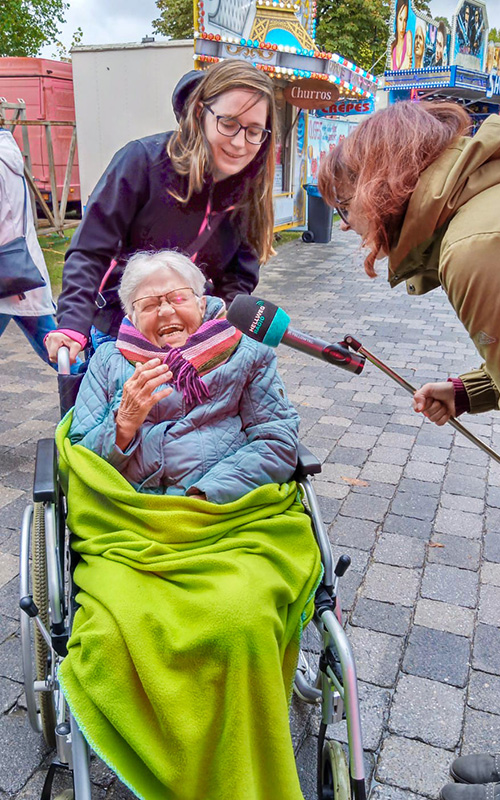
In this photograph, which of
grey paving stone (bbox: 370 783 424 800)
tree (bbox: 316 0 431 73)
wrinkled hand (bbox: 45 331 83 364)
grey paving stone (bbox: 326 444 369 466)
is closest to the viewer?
grey paving stone (bbox: 370 783 424 800)

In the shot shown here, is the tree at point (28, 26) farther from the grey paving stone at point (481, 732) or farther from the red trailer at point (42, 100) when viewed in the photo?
the grey paving stone at point (481, 732)

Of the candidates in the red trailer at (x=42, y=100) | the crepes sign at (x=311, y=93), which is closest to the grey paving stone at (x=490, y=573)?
the crepes sign at (x=311, y=93)

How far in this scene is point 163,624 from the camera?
169 cm

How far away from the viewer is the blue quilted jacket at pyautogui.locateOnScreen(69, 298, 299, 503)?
212 cm

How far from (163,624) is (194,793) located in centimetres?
41

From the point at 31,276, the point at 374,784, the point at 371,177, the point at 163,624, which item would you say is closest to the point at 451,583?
the point at 374,784

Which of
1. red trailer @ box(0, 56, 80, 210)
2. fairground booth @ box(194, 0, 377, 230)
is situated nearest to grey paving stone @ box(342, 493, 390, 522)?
fairground booth @ box(194, 0, 377, 230)

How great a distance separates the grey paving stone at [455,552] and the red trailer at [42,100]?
11.4 metres

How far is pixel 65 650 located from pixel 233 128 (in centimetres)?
178

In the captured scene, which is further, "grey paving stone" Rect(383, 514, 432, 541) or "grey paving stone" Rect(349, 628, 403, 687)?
"grey paving stone" Rect(383, 514, 432, 541)

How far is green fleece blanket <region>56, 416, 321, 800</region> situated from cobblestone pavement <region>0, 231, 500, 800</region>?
518mm

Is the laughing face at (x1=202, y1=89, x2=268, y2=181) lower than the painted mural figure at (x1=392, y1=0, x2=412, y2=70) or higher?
lower

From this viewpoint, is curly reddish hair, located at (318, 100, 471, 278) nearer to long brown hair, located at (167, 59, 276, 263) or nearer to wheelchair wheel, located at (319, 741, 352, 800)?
long brown hair, located at (167, 59, 276, 263)

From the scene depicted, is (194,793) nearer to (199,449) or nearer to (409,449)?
(199,449)
